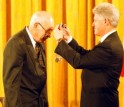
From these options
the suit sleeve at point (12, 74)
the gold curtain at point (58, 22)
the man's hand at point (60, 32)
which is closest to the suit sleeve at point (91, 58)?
the man's hand at point (60, 32)

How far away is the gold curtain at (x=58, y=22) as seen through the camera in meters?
2.89

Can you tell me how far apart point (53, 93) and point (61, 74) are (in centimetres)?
18

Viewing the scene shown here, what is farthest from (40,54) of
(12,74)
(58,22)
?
(58,22)

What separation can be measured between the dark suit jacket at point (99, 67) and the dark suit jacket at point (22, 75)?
193 mm

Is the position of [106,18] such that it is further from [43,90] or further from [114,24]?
[43,90]

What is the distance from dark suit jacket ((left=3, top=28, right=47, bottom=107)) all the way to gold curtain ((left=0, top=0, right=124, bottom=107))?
797 millimetres

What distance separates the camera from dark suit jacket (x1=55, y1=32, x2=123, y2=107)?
2.03 meters

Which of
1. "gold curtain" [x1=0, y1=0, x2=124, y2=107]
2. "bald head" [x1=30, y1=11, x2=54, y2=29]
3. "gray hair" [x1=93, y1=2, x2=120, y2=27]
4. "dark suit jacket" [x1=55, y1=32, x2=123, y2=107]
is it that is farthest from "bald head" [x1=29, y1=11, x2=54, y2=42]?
"gold curtain" [x1=0, y1=0, x2=124, y2=107]

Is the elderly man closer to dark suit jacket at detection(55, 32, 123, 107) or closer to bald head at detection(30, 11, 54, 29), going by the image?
bald head at detection(30, 11, 54, 29)

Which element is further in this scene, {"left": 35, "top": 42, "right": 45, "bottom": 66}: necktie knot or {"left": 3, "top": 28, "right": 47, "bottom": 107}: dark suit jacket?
{"left": 35, "top": 42, "right": 45, "bottom": 66}: necktie knot

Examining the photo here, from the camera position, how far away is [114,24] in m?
2.08

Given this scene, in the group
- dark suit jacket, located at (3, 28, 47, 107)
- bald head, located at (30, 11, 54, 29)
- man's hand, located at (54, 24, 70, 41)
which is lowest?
dark suit jacket, located at (3, 28, 47, 107)

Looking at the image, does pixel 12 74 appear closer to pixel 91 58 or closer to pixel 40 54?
pixel 40 54

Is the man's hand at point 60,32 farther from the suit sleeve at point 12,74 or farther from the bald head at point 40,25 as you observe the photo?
the suit sleeve at point 12,74
